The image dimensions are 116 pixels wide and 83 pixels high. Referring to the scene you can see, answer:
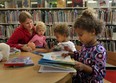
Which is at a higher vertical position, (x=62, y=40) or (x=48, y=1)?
(x=48, y=1)

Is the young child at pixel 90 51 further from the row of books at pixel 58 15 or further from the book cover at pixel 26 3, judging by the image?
the book cover at pixel 26 3

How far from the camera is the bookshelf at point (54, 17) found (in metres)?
3.87

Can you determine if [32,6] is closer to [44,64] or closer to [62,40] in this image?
[62,40]

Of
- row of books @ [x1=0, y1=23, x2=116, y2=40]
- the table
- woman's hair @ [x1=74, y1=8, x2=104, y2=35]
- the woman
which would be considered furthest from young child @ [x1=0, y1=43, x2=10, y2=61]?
row of books @ [x1=0, y1=23, x2=116, y2=40]

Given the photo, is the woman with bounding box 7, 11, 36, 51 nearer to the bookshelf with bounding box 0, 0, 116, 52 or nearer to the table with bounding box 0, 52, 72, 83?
the table with bounding box 0, 52, 72, 83

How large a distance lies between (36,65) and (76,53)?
38cm

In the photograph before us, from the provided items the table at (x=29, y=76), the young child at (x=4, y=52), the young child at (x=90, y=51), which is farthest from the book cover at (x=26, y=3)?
the table at (x=29, y=76)

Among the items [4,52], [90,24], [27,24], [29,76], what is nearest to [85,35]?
[90,24]

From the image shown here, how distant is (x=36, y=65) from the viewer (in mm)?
1495

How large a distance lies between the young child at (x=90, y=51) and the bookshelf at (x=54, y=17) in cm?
238

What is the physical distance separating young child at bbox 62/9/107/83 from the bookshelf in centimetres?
238

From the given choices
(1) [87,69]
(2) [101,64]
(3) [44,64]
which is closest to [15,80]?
(3) [44,64]

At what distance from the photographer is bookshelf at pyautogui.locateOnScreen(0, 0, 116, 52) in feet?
12.7

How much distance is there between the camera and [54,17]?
3.98 meters
